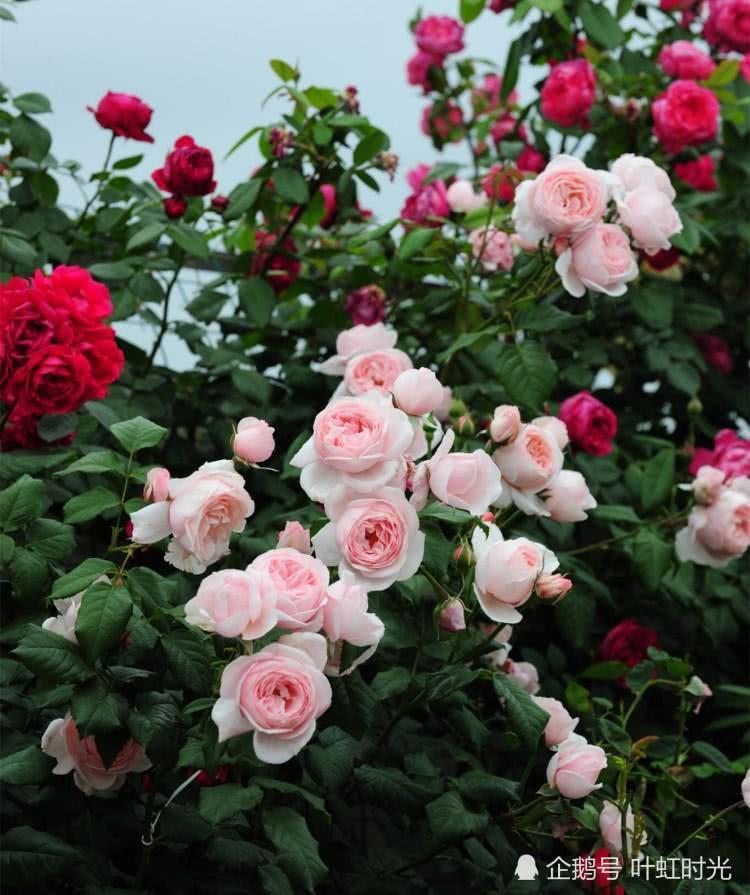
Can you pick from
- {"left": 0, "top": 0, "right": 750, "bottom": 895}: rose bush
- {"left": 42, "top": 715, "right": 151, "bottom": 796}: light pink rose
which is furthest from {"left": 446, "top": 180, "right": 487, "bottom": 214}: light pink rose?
{"left": 42, "top": 715, "right": 151, "bottom": 796}: light pink rose

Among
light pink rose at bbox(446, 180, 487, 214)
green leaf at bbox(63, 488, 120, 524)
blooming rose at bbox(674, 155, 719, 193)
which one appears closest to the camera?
green leaf at bbox(63, 488, 120, 524)

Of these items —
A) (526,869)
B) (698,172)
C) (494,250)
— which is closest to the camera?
(526,869)

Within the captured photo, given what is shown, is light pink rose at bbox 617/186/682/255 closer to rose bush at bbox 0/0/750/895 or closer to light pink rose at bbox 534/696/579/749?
rose bush at bbox 0/0/750/895

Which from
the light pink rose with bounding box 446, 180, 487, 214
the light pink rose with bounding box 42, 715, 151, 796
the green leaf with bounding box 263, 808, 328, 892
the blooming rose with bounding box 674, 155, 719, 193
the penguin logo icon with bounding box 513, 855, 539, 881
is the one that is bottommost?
the penguin logo icon with bounding box 513, 855, 539, 881

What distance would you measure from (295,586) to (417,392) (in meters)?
0.23

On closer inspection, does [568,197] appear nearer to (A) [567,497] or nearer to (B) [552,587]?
(A) [567,497]

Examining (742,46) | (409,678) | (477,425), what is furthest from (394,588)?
(742,46)

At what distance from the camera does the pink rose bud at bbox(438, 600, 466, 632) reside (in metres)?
0.99

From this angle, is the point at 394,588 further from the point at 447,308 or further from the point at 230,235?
the point at 230,235

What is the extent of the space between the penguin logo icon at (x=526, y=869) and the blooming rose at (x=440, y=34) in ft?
5.46

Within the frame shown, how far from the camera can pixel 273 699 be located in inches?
31.6

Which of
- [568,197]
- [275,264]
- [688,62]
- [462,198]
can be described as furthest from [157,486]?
[688,62]

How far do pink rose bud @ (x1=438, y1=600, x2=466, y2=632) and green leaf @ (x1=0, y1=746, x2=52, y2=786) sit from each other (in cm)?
36

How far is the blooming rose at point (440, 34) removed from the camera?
2279 millimetres
